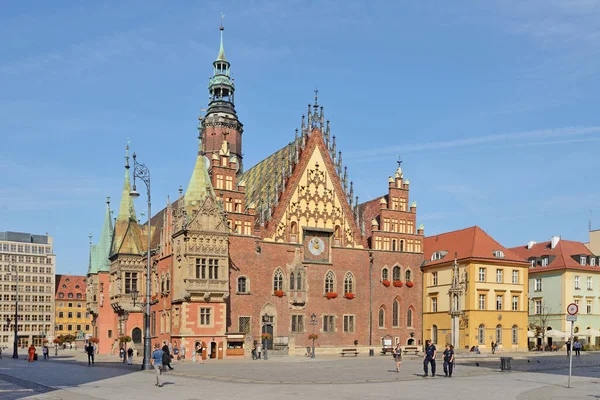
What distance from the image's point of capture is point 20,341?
16575 cm

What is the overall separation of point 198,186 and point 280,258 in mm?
11327

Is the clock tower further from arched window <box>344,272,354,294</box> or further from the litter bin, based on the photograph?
the litter bin

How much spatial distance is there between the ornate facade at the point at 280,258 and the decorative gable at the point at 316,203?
11 centimetres

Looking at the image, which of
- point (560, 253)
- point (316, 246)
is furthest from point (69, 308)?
point (560, 253)

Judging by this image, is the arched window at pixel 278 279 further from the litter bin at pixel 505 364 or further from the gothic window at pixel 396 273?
the litter bin at pixel 505 364

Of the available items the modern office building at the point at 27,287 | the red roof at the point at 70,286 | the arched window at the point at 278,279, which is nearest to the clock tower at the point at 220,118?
the arched window at the point at 278,279

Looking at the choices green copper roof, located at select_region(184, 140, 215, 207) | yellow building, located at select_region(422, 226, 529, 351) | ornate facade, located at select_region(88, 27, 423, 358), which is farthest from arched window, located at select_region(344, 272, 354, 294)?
green copper roof, located at select_region(184, 140, 215, 207)

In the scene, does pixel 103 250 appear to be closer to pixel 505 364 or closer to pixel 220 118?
pixel 220 118

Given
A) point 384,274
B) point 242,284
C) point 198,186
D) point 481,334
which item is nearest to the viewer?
point 198,186

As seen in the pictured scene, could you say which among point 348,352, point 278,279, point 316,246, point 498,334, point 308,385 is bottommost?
point 348,352

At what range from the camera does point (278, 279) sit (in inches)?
2827

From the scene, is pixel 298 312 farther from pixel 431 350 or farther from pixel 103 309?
pixel 431 350

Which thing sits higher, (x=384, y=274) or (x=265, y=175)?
(x=265, y=175)

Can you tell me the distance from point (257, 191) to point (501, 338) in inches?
1227
